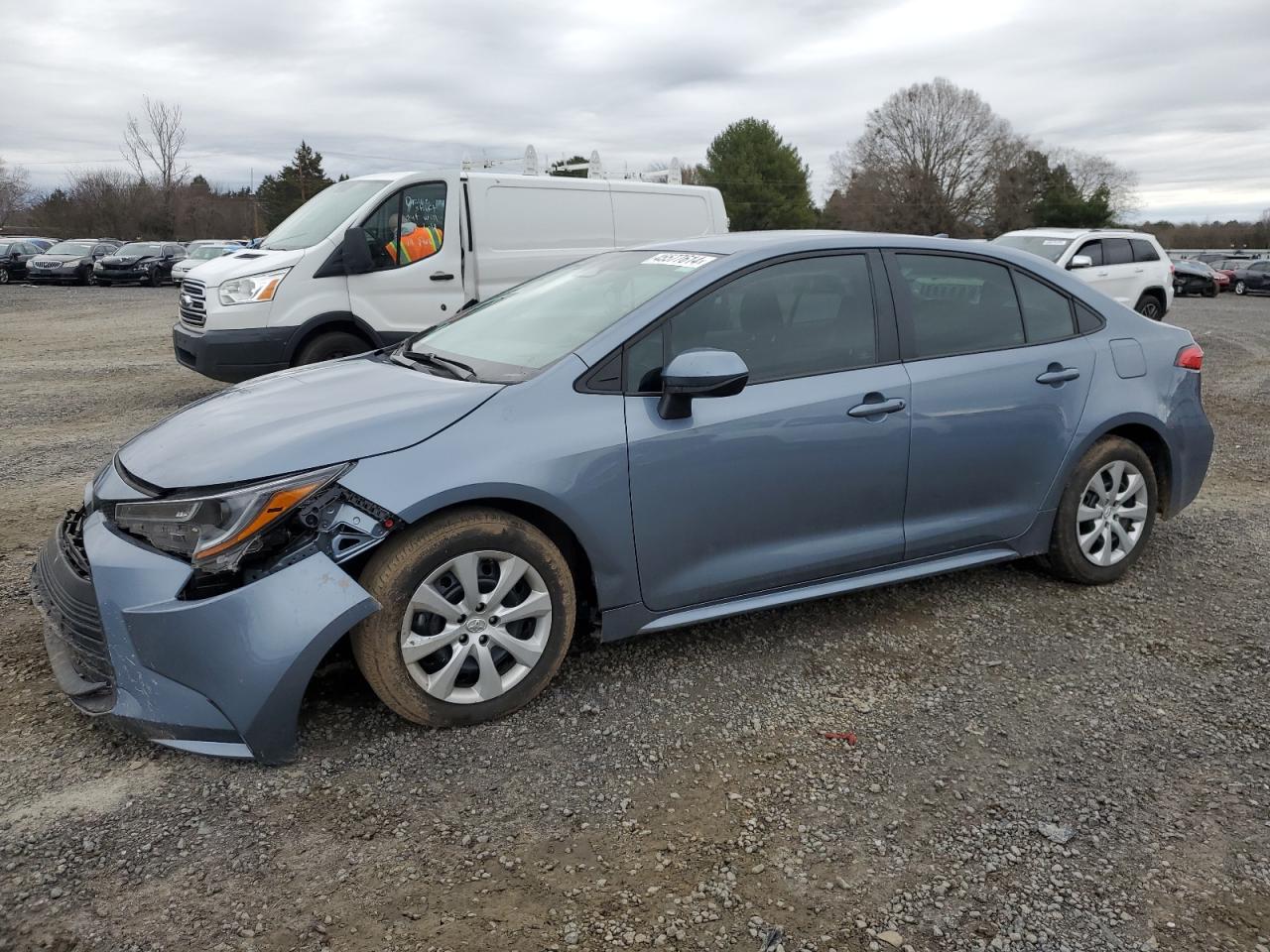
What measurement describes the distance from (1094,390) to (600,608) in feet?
8.07

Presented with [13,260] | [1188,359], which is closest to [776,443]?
[1188,359]

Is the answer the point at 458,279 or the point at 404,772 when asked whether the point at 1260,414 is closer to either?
the point at 458,279

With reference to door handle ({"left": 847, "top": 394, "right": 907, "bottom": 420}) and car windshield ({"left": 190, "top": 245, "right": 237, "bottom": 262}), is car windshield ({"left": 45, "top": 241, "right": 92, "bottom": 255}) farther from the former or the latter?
door handle ({"left": 847, "top": 394, "right": 907, "bottom": 420})

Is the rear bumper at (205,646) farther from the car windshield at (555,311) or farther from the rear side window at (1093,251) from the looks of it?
the rear side window at (1093,251)

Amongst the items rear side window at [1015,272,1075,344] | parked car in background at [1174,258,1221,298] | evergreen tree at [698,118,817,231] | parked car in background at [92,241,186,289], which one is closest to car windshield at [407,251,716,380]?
rear side window at [1015,272,1075,344]

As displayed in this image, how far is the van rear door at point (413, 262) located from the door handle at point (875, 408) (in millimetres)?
5635

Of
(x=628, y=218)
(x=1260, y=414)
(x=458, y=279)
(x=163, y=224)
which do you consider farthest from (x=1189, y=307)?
(x=163, y=224)

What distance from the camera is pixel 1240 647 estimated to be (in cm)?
395

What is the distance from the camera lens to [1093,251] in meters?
15.8

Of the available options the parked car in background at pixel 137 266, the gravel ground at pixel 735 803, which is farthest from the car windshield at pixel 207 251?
the gravel ground at pixel 735 803

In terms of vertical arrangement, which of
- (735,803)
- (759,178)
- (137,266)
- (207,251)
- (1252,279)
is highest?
(759,178)

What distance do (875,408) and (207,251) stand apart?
30.2 m

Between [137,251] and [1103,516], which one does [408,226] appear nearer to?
[1103,516]

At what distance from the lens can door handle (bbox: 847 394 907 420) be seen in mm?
3730
